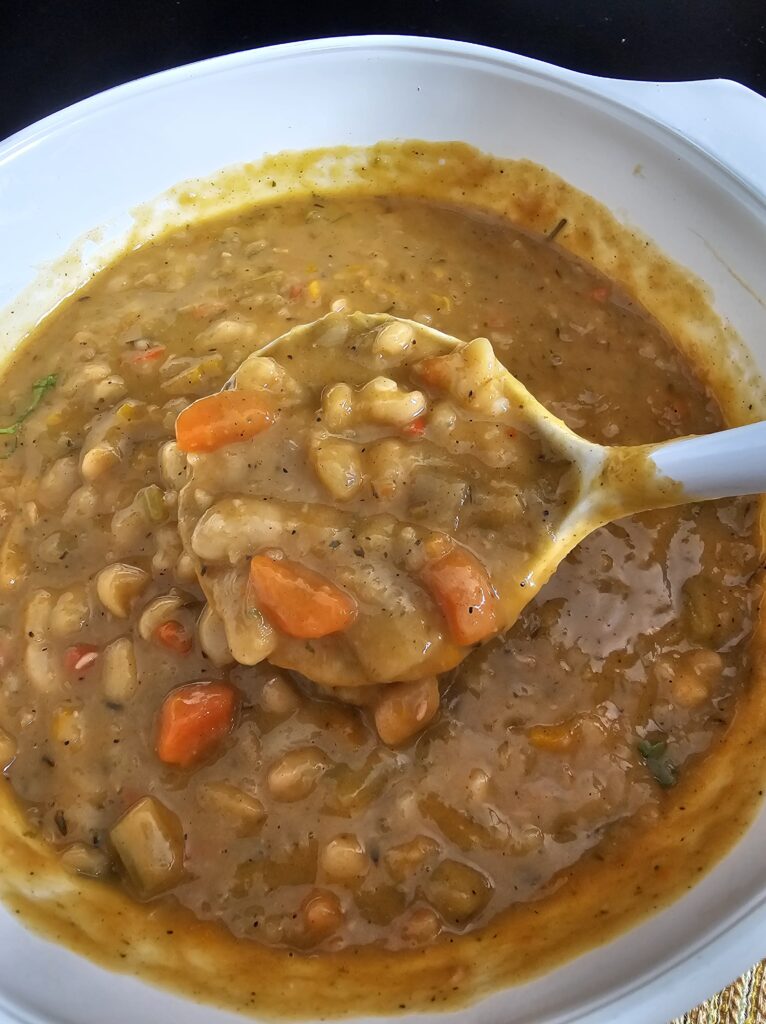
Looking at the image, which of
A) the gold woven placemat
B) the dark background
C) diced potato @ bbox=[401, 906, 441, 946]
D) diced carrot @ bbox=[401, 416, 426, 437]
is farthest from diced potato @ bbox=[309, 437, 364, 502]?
the dark background

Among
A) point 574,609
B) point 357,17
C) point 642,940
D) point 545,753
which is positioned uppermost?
point 357,17

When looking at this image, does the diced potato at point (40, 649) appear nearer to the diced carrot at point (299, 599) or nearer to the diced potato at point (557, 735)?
the diced carrot at point (299, 599)

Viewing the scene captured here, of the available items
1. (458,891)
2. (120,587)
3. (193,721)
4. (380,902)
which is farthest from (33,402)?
(458,891)

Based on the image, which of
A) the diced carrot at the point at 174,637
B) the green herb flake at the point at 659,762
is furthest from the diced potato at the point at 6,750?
the green herb flake at the point at 659,762

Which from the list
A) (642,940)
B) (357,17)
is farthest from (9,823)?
(357,17)

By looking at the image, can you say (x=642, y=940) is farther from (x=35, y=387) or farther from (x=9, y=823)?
(x=35, y=387)

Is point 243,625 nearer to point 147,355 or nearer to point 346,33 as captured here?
point 147,355
